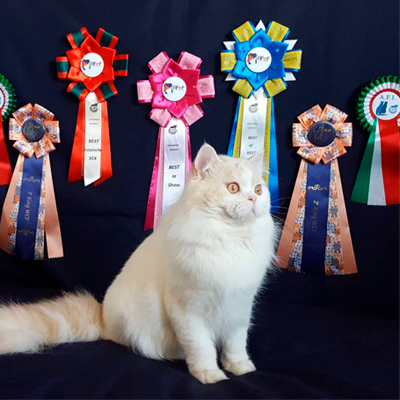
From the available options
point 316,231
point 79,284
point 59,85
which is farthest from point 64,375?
point 59,85

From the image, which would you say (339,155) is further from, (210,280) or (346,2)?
(210,280)

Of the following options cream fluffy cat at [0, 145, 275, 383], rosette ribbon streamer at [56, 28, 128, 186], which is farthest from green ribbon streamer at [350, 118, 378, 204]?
rosette ribbon streamer at [56, 28, 128, 186]

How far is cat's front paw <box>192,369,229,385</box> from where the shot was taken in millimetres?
1279

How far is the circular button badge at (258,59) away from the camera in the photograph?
1872 mm

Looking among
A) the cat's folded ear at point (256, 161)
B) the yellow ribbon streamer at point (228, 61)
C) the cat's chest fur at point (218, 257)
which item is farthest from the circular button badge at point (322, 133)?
the cat's chest fur at point (218, 257)

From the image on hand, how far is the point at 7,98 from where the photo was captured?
2039 mm

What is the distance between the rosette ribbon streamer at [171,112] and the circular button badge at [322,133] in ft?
1.60

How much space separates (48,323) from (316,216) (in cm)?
121

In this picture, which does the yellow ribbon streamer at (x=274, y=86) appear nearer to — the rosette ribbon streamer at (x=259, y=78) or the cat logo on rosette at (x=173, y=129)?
the rosette ribbon streamer at (x=259, y=78)

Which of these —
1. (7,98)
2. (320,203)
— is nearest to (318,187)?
(320,203)

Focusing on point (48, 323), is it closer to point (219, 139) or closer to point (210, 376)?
point (210, 376)

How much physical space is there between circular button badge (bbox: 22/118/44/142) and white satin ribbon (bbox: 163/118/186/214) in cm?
61

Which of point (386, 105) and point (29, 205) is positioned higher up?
point (386, 105)

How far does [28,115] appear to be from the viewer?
206 centimetres
